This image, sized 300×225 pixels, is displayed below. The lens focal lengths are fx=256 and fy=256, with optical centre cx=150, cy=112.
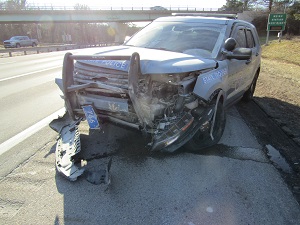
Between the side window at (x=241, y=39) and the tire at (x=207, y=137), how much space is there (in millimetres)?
1653

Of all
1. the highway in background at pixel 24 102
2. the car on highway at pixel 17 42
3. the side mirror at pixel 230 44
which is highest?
the side mirror at pixel 230 44

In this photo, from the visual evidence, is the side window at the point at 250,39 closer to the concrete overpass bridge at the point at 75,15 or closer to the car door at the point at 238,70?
the car door at the point at 238,70

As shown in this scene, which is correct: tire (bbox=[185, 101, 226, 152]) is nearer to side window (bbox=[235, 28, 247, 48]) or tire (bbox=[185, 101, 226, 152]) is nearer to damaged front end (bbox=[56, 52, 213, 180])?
damaged front end (bbox=[56, 52, 213, 180])

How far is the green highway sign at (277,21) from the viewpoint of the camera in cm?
2347

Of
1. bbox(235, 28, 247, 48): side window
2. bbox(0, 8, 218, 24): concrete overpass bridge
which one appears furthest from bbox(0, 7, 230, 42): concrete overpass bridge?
bbox(235, 28, 247, 48): side window

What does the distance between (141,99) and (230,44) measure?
6.18 ft

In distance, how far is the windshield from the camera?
175 inches

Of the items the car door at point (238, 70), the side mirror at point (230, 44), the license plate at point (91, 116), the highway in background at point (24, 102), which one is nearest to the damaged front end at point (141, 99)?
the license plate at point (91, 116)

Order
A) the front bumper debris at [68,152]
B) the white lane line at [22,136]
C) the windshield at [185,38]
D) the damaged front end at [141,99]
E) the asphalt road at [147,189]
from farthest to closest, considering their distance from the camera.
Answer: the windshield at [185,38], the white lane line at [22,136], the damaged front end at [141,99], the front bumper debris at [68,152], the asphalt road at [147,189]

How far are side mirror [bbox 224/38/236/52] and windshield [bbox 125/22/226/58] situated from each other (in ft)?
0.62

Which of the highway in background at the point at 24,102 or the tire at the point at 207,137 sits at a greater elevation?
the tire at the point at 207,137

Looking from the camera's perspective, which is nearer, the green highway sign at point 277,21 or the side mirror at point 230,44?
the side mirror at point 230,44

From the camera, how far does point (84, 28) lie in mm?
88062

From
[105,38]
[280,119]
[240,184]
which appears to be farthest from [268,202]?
[105,38]
